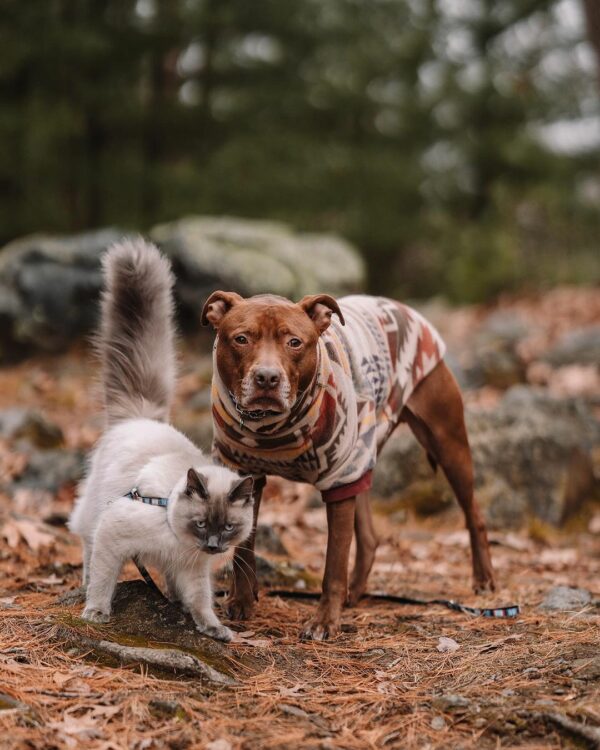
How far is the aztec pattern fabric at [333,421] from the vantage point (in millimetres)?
3635

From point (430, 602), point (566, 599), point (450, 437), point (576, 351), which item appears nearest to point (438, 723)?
point (430, 602)

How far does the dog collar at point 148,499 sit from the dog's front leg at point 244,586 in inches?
23.1

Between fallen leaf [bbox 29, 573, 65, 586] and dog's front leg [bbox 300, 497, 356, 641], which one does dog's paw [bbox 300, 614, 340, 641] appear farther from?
fallen leaf [bbox 29, 573, 65, 586]

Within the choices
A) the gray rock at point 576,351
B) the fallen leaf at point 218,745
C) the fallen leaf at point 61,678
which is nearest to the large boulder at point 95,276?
the gray rock at point 576,351

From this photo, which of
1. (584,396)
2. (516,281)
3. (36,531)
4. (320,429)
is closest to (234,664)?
(320,429)

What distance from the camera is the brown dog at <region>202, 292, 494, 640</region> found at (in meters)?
3.51

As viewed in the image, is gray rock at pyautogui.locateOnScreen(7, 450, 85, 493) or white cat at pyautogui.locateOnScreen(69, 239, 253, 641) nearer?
white cat at pyautogui.locateOnScreen(69, 239, 253, 641)

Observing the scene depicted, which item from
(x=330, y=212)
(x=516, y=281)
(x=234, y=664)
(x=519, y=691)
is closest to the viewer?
(x=519, y=691)

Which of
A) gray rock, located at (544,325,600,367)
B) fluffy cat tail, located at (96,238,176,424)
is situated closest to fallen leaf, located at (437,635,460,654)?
fluffy cat tail, located at (96,238,176,424)

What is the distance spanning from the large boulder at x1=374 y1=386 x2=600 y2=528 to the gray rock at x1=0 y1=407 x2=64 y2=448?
111 inches

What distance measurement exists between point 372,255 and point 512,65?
5045 millimetres

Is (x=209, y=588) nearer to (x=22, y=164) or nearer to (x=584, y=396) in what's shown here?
(x=584, y=396)

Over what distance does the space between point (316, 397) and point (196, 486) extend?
65cm

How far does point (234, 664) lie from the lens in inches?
129
